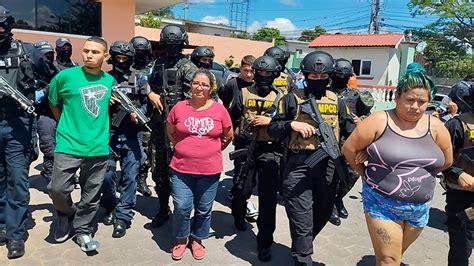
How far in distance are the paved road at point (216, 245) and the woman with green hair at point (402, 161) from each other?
4.30 ft

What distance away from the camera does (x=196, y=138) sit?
340 centimetres

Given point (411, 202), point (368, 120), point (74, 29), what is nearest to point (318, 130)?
point (368, 120)

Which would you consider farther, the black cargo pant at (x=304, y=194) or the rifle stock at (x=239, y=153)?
the rifle stock at (x=239, y=153)

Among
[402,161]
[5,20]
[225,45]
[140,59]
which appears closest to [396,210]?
[402,161]

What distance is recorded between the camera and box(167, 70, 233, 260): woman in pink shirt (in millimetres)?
3396

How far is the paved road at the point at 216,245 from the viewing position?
3566 mm

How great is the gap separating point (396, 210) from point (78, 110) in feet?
8.46

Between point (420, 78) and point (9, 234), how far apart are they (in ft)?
11.3

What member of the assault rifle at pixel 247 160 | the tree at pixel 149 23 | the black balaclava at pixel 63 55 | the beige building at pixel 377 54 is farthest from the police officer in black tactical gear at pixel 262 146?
the tree at pixel 149 23

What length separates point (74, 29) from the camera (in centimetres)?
1240

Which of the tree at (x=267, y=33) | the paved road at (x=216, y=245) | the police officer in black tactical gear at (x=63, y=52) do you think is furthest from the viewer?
the tree at (x=267, y=33)

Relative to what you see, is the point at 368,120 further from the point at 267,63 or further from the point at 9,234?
the point at 9,234

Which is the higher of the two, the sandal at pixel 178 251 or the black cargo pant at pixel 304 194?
the black cargo pant at pixel 304 194

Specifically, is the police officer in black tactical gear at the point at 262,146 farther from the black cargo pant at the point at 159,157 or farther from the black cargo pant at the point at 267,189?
the black cargo pant at the point at 159,157
